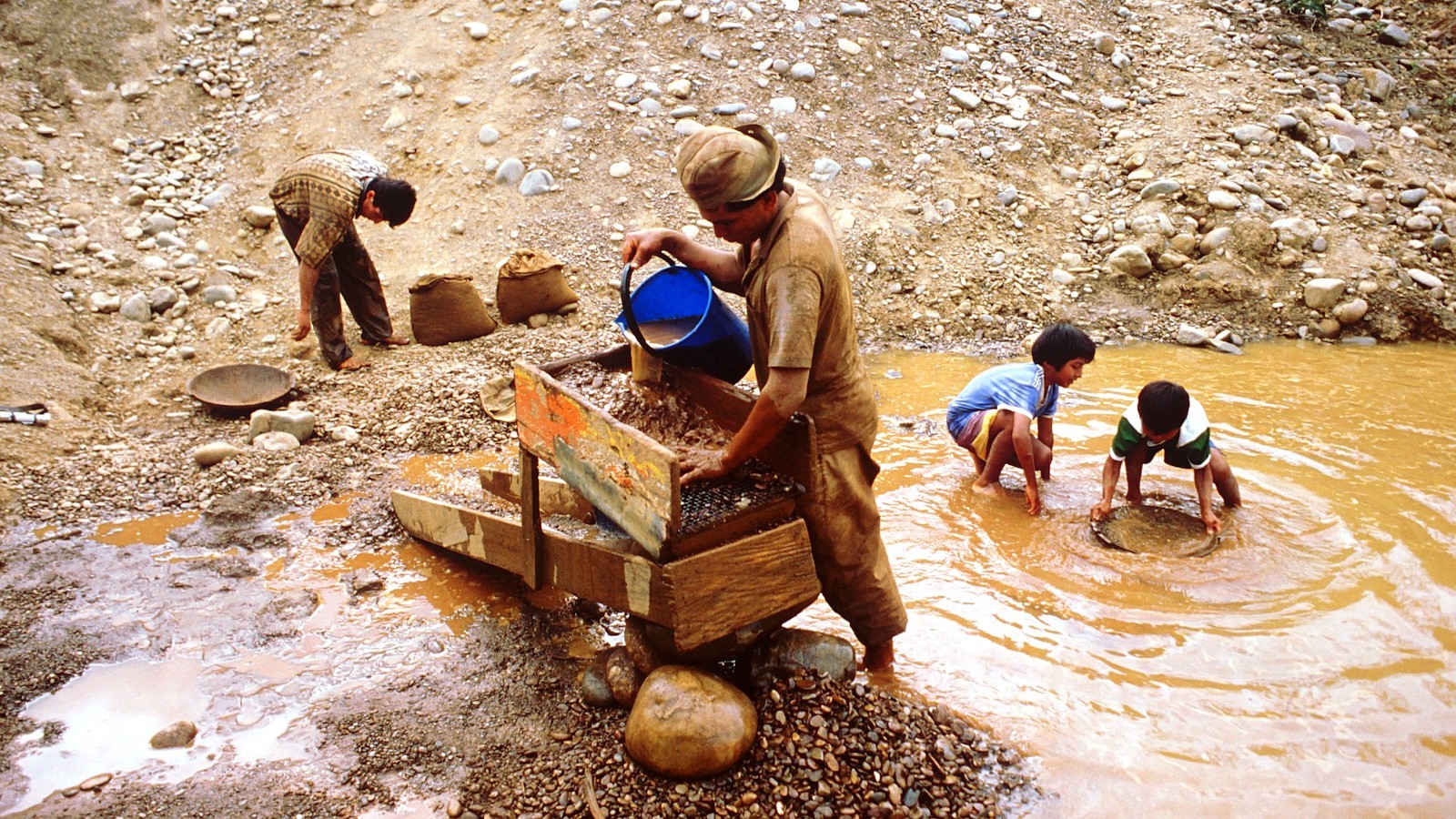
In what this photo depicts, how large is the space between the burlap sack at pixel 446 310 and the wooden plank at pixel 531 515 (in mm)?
3089

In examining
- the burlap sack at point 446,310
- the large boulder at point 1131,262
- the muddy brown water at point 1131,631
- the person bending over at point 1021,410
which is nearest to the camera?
the muddy brown water at point 1131,631

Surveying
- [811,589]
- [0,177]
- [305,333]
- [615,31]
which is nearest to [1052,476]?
[811,589]

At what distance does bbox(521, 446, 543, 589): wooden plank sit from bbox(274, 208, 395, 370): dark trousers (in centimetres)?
320

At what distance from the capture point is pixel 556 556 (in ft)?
10.2

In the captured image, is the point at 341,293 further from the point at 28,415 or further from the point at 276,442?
the point at 28,415

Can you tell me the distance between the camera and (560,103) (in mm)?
7617

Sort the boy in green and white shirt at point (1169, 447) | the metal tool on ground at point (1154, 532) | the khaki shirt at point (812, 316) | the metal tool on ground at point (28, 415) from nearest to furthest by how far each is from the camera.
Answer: the khaki shirt at point (812, 316), the boy in green and white shirt at point (1169, 447), the metal tool on ground at point (1154, 532), the metal tool on ground at point (28, 415)

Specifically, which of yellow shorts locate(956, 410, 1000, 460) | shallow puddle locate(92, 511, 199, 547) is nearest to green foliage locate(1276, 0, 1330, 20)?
yellow shorts locate(956, 410, 1000, 460)

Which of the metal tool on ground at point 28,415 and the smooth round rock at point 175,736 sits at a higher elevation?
the metal tool on ground at point 28,415

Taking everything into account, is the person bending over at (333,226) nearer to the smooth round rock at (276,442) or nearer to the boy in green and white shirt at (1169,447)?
the smooth round rock at (276,442)

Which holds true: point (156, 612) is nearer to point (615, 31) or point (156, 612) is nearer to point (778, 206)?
point (778, 206)

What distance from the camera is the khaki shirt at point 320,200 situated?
217 inches

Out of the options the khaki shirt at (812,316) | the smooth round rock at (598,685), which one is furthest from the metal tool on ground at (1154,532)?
the smooth round rock at (598,685)

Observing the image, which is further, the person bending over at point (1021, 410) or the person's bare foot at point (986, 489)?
the person's bare foot at point (986, 489)
